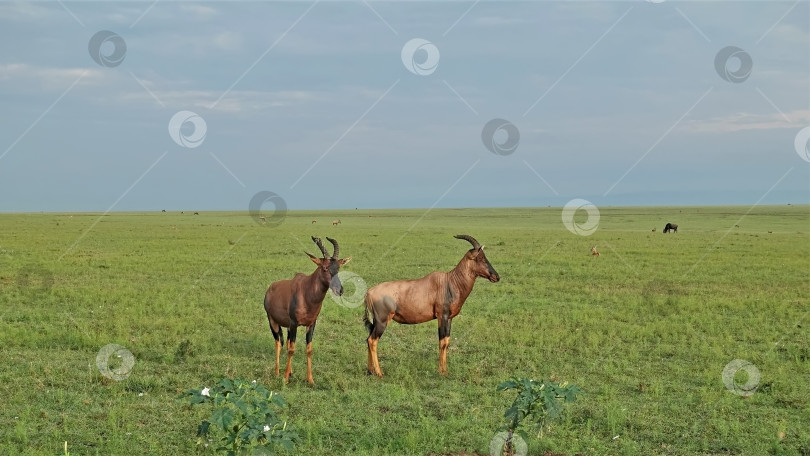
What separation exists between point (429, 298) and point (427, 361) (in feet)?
4.50

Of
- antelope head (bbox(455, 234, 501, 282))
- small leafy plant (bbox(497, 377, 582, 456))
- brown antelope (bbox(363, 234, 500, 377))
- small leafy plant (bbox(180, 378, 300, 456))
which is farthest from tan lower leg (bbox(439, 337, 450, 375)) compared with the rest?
small leafy plant (bbox(180, 378, 300, 456))

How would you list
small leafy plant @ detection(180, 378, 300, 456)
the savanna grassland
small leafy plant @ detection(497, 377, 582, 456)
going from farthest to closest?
the savanna grassland < small leafy plant @ detection(497, 377, 582, 456) < small leafy plant @ detection(180, 378, 300, 456)

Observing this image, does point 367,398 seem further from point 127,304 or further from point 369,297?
point 127,304

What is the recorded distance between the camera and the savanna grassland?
29.6 ft

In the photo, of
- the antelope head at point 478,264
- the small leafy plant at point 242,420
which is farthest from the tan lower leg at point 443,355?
the small leafy plant at point 242,420

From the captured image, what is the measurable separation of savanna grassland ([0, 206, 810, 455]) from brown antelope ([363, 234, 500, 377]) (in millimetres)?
788

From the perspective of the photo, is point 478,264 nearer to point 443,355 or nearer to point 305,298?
point 443,355

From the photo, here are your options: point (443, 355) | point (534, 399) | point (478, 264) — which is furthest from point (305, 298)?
point (534, 399)

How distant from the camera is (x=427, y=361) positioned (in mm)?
13156

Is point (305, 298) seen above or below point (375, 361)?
above

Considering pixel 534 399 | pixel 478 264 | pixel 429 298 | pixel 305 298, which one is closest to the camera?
pixel 534 399

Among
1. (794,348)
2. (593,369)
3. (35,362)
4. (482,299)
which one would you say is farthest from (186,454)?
(482,299)

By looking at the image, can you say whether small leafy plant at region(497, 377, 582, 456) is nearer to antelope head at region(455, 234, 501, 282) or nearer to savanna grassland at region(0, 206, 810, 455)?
savanna grassland at region(0, 206, 810, 455)

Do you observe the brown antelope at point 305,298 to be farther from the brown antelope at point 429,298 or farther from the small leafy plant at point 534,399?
the small leafy plant at point 534,399
